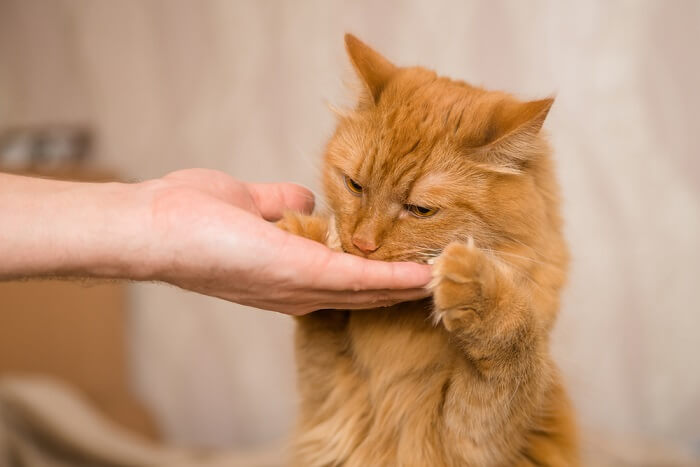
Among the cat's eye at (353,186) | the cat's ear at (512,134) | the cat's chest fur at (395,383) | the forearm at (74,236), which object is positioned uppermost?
the cat's ear at (512,134)

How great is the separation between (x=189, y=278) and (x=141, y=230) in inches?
5.4

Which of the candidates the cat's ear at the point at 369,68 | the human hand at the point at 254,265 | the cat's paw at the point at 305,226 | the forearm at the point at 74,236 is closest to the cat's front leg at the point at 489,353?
the human hand at the point at 254,265

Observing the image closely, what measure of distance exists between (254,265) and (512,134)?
0.57m

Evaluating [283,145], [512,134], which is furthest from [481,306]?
[283,145]

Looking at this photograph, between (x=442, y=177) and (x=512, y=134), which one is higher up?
(x=512, y=134)

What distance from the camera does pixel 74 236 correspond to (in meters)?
1.28

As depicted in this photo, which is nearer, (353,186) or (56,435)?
(353,186)

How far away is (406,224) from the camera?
129 cm

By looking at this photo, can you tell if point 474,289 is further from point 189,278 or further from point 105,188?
point 105,188

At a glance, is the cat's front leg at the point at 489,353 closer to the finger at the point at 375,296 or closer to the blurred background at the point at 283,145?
the finger at the point at 375,296

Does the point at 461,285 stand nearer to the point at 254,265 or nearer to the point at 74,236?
the point at 254,265

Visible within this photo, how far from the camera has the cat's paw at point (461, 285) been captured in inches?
43.1

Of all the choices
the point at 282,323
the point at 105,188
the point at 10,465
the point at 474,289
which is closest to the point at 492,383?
the point at 474,289

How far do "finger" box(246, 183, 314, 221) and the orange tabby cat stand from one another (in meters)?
0.14
